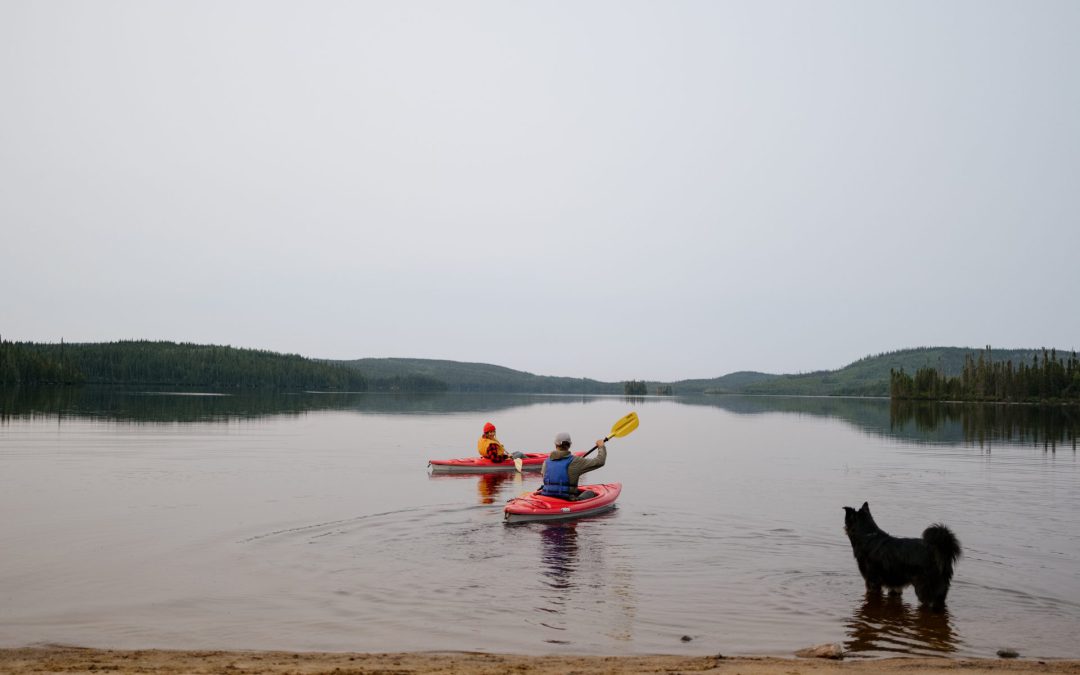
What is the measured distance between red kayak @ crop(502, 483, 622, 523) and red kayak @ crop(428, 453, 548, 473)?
33.5ft

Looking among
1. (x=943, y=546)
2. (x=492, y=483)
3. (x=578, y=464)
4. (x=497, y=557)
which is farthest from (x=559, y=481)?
(x=943, y=546)

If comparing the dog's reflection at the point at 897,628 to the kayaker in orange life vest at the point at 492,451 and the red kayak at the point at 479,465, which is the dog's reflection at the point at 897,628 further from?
the kayaker in orange life vest at the point at 492,451

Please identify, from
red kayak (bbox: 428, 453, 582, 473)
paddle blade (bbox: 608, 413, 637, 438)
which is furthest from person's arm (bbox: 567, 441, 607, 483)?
red kayak (bbox: 428, 453, 582, 473)

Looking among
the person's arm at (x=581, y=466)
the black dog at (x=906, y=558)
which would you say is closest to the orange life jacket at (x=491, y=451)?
the person's arm at (x=581, y=466)

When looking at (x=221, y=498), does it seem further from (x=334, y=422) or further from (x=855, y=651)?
(x=334, y=422)

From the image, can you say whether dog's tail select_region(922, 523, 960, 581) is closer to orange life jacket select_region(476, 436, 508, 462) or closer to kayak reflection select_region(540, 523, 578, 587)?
kayak reflection select_region(540, 523, 578, 587)

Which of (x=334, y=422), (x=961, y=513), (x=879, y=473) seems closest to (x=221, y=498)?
(x=961, y=513)

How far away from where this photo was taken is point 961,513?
2131 centimetres

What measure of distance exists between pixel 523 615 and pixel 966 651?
5.67 meters

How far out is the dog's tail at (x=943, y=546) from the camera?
37.2ft

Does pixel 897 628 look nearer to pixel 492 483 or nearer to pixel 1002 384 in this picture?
pixel 492 483

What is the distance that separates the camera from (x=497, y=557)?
15531mm

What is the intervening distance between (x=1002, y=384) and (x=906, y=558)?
140350 millimetres

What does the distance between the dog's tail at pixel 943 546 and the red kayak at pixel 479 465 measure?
2103 centimetres
